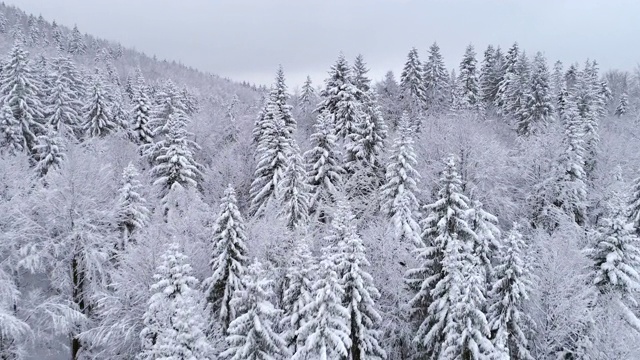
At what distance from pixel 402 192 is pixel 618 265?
45.4 feet

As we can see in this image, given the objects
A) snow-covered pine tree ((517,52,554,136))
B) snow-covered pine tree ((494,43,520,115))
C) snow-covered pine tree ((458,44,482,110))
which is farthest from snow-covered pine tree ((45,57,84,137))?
snow-covered pine tree ((494,43,520,115))

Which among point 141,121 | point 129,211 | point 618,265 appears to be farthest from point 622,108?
point 129,211

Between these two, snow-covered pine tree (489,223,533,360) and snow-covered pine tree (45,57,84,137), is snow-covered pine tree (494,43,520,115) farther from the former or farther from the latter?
snow-covered pine tree (45,57,84,137)

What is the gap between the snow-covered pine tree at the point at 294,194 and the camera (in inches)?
1341

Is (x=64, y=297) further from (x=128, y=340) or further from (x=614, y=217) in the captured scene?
(x=614, y=217)

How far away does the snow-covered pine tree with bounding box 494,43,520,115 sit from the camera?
205 ft

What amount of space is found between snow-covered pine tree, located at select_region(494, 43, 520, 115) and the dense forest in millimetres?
12943

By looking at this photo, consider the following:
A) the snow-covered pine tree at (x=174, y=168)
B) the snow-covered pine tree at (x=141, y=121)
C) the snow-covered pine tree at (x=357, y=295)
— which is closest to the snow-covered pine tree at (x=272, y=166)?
the snow-covered pine tree at (x=174, y=168)

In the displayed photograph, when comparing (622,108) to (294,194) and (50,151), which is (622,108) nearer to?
(294,194)

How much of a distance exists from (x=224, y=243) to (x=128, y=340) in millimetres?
7677

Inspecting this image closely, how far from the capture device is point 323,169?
36750mm

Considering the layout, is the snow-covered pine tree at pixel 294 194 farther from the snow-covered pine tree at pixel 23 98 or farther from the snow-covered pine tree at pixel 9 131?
the snow-covered pine tree at pixel 23 98

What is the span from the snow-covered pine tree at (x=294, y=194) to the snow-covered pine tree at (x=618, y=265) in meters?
18.9

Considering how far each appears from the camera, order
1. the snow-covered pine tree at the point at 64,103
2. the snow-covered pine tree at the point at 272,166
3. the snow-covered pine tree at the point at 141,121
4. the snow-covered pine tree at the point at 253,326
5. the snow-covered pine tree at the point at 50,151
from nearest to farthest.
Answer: the snow-covered pine tree at the point at 253,326, the snow-covered pine tree at the point at 272,166, the snow-covered pine tree at the point at 50,151, the snow-covered pine tree at the point at 141,121, the snow-covered pine tree at the point at 64,103
